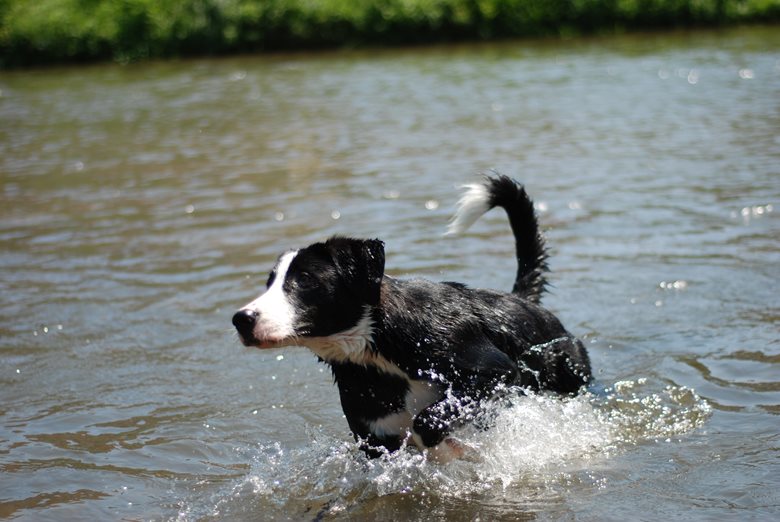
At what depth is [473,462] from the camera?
4828 millimetres

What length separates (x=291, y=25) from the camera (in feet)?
86.9

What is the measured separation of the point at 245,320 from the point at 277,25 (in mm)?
23668

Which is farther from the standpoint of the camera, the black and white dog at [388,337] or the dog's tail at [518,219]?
the dog's tail at [518,219]

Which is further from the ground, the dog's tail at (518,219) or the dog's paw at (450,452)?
the dog's tail at (518,219)

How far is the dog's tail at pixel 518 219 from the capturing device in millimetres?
5508

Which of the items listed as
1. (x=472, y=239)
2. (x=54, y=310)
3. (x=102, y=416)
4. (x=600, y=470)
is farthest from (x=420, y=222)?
(x=600, y=470)

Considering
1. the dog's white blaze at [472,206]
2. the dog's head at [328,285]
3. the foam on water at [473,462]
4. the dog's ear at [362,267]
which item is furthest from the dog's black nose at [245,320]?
the dog's white blaze at [472,206]

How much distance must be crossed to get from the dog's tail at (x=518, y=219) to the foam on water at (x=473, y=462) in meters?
0.75

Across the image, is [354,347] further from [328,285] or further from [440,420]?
[440,420]

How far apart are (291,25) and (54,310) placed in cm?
2004

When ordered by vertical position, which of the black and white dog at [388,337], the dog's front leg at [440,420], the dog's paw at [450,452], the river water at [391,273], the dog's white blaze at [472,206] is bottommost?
the river water at [391,273]

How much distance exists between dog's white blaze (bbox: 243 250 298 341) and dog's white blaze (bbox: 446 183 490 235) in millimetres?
1497

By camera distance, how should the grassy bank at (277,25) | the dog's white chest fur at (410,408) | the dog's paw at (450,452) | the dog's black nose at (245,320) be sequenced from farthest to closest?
the grassy bank at (277,25), the dog's paw at (450,452), the dog's white chest fur at (410,408), the dog's black nose at (245,320)

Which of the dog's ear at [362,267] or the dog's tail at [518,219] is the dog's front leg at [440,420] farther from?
the dog's tail at [518,219]
